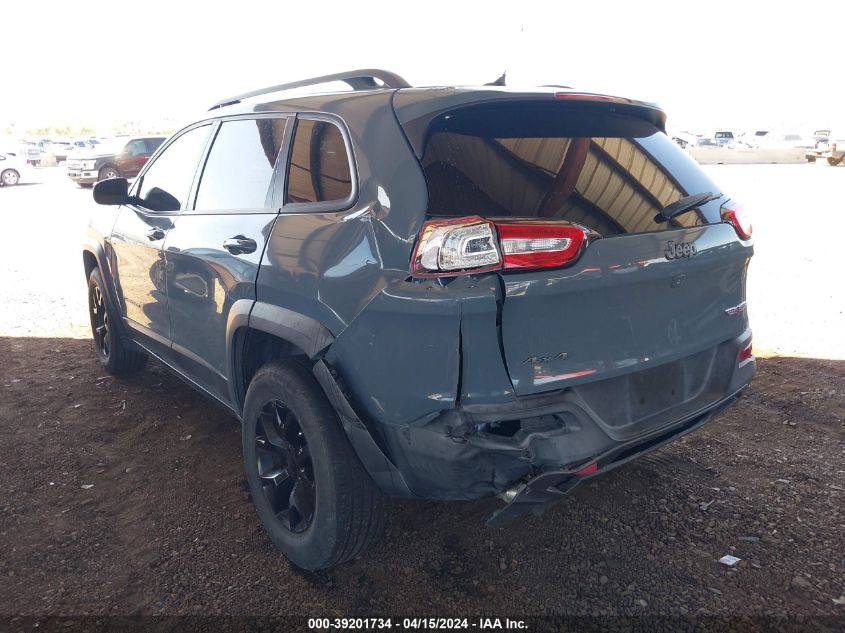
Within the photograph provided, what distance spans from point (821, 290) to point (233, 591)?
6.51 meters

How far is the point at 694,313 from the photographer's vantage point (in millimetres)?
2502

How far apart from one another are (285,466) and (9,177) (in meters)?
26.8

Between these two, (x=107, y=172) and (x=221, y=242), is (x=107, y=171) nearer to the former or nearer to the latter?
Answer: (x=107, y=172)

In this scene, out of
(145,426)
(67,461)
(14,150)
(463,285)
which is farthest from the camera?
(14,150)

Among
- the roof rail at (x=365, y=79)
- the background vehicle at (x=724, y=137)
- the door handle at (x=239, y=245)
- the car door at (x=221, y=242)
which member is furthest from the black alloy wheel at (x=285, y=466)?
the background vehicle at (x=724, y=137)

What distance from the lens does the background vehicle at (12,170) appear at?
24359mm

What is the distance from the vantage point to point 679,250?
240 cm

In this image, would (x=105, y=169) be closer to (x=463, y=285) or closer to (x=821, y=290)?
(x=821, y=290)

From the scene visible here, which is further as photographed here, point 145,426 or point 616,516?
point 145,426

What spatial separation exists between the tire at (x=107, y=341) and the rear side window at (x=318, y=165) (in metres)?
2.52

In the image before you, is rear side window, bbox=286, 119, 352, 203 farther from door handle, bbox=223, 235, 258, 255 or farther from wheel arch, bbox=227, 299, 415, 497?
wheel arch, bbox=227, 299, 415, 497

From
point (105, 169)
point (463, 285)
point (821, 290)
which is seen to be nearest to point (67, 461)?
point (463, 285)

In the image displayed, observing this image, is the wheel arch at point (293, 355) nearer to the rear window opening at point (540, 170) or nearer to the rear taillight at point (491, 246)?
the rear taillight at point (491, 246)

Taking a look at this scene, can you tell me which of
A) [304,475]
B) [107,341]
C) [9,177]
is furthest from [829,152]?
[304,475]
